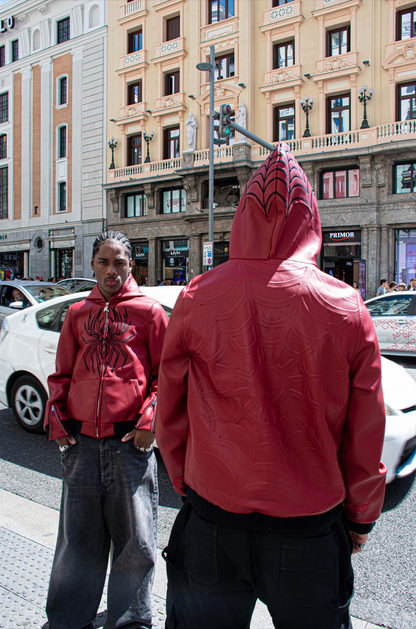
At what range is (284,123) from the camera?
2416 cm

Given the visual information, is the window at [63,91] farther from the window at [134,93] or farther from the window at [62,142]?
the window at [134,93]

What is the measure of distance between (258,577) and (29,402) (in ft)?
14.8

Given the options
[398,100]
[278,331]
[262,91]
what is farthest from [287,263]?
[262,91]

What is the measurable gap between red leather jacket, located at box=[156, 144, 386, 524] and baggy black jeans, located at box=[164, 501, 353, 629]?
0.09 metres

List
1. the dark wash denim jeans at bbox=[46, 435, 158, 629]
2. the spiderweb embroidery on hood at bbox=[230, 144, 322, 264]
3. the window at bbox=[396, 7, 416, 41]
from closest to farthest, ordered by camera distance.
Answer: the spiderweb embroidery on hood at bbox=[230, 144, 322, 264]
the dark wash denim jeans at bbox=[46, 435, 158, 629]
the window at bbox=[396, 7, 416, 41]

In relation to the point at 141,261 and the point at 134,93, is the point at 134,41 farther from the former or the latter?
the point at 141,261

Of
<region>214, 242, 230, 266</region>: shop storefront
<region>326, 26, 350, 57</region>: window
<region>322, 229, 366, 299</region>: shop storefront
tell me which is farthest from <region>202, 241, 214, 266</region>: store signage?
<region>326, 26, 350, 57</region>: window

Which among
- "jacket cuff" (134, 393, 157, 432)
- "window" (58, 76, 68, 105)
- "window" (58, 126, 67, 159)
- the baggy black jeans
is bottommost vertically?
the baggy black jeans

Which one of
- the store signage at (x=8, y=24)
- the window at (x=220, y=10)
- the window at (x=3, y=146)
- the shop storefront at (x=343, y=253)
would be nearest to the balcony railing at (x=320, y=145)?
the shop storefront at (x=343, y=253)

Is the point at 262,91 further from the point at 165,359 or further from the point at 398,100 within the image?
the point at 165,359

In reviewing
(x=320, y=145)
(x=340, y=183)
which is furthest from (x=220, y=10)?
(x=340, y=183)

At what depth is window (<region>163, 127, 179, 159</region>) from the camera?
90.6 ft

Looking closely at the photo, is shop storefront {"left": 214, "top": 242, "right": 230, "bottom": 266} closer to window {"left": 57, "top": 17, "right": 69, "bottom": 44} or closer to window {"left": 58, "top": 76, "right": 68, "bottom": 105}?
window {"left": 58, "top": 76, "right": 68, "bottom": 105}

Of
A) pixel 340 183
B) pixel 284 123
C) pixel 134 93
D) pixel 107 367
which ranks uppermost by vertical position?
pixel 134 93
